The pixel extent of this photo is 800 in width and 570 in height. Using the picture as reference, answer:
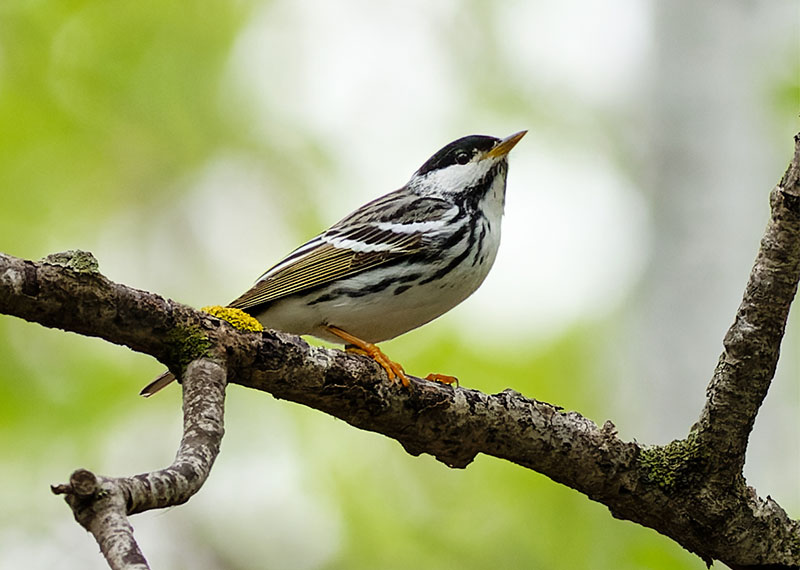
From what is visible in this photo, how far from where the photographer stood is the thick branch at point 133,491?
2.14m

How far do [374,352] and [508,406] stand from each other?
91 centimetres

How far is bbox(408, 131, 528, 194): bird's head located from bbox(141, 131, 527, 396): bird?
1.42 feet

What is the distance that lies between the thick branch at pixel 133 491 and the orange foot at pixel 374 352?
1221 mm

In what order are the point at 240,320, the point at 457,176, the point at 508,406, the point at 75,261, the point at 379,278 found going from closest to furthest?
the point at 75,261, the point at 240,320, the point at 508,406, the point at 379,278, the point at 457,176

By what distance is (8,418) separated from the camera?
786 centimetres

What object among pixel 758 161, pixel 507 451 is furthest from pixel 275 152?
pixel 507 451

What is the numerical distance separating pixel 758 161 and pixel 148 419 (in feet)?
18.8

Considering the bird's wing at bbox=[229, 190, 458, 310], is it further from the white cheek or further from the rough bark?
the rough bark

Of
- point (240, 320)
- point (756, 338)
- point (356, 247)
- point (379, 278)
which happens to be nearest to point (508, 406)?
point (756, 338)

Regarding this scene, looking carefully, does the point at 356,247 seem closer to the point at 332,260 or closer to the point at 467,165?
the point at 332,260

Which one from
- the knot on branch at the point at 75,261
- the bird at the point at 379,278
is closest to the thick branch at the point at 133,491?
the knot on branch at the point at 75,261

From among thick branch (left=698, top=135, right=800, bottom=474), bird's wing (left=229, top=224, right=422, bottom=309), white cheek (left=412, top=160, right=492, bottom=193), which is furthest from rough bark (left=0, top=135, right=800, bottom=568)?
white cheek (left=412, top=160, right=492, bottom=193)

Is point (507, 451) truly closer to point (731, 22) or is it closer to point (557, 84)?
point (731, 22)

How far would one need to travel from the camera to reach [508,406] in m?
4.14
